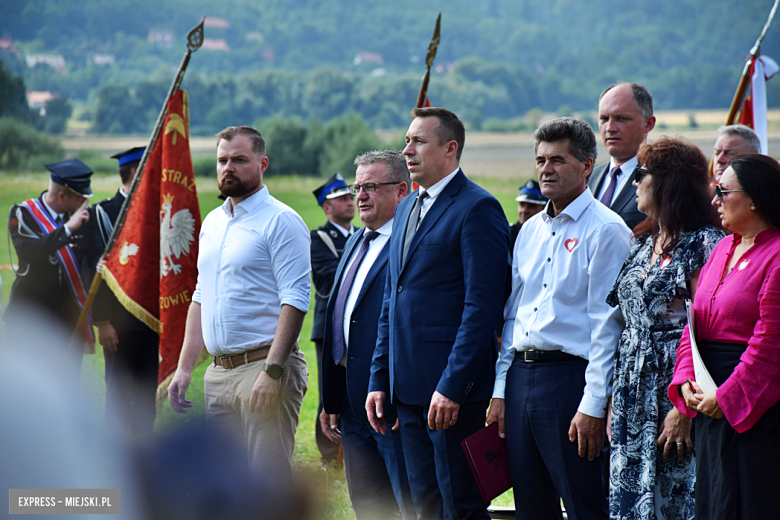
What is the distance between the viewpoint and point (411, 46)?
76.2 metres

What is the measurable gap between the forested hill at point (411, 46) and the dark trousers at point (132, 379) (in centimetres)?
4619

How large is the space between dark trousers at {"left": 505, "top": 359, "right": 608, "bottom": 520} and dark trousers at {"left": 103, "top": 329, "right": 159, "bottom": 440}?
3340 millimetres

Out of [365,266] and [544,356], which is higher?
[365,266]

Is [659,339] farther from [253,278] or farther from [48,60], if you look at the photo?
[48,60]

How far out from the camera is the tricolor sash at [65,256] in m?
5.86

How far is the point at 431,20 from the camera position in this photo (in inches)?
3162

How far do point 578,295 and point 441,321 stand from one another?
0.56m

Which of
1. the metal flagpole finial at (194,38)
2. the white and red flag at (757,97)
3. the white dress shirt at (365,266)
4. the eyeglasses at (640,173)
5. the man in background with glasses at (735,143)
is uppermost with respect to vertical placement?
the metal flagpole finial at (194,38)

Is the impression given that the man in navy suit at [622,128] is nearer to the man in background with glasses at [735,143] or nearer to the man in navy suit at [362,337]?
the man in background with glasses at [735,143]

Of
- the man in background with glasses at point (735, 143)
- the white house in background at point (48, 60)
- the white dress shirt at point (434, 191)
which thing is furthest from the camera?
the white house in background at point (48, 60)

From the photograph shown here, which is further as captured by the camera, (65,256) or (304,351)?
(304,351)

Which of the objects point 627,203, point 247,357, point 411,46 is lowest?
point 247,357

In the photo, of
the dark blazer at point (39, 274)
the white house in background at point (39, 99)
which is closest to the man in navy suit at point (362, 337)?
the dark blazer at point (39, 274)

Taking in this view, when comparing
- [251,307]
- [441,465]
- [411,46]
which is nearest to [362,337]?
[251,307]
